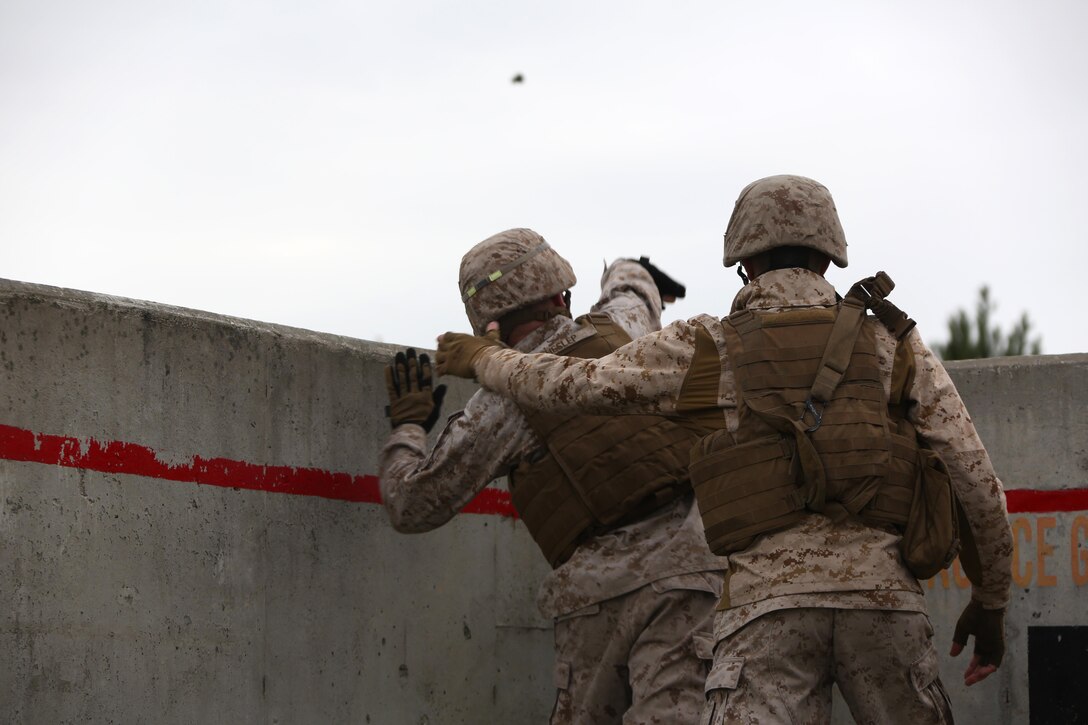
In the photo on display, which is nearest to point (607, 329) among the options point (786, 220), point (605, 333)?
point (605, 333)

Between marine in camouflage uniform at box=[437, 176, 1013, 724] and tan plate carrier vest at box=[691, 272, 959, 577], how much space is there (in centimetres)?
3

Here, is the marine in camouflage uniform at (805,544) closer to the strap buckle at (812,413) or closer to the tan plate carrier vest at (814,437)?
the tan plate carrier vest at (814,437)

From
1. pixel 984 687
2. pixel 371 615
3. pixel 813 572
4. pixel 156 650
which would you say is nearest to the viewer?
pixel 813 572

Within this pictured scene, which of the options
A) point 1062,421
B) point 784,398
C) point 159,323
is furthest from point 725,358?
point 1062,421

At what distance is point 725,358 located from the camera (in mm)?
3838

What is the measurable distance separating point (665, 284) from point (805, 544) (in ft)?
7.94

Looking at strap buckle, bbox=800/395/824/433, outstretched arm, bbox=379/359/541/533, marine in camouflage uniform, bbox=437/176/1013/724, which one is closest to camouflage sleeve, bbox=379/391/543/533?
outstretched arm, bbox=379/359/541/533

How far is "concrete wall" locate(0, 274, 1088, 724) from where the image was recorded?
4.28 metres

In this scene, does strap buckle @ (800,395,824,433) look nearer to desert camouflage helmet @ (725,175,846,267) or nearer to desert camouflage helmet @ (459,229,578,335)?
desert camouflage helmet @ (725,175,846,267)

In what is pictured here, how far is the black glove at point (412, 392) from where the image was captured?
208 inches

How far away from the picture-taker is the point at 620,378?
3945 millimetres

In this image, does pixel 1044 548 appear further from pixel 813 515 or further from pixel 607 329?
pixel 813 515

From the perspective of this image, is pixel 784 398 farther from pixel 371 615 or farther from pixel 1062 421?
pixel 1062 421

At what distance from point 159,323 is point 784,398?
6.41 feet
